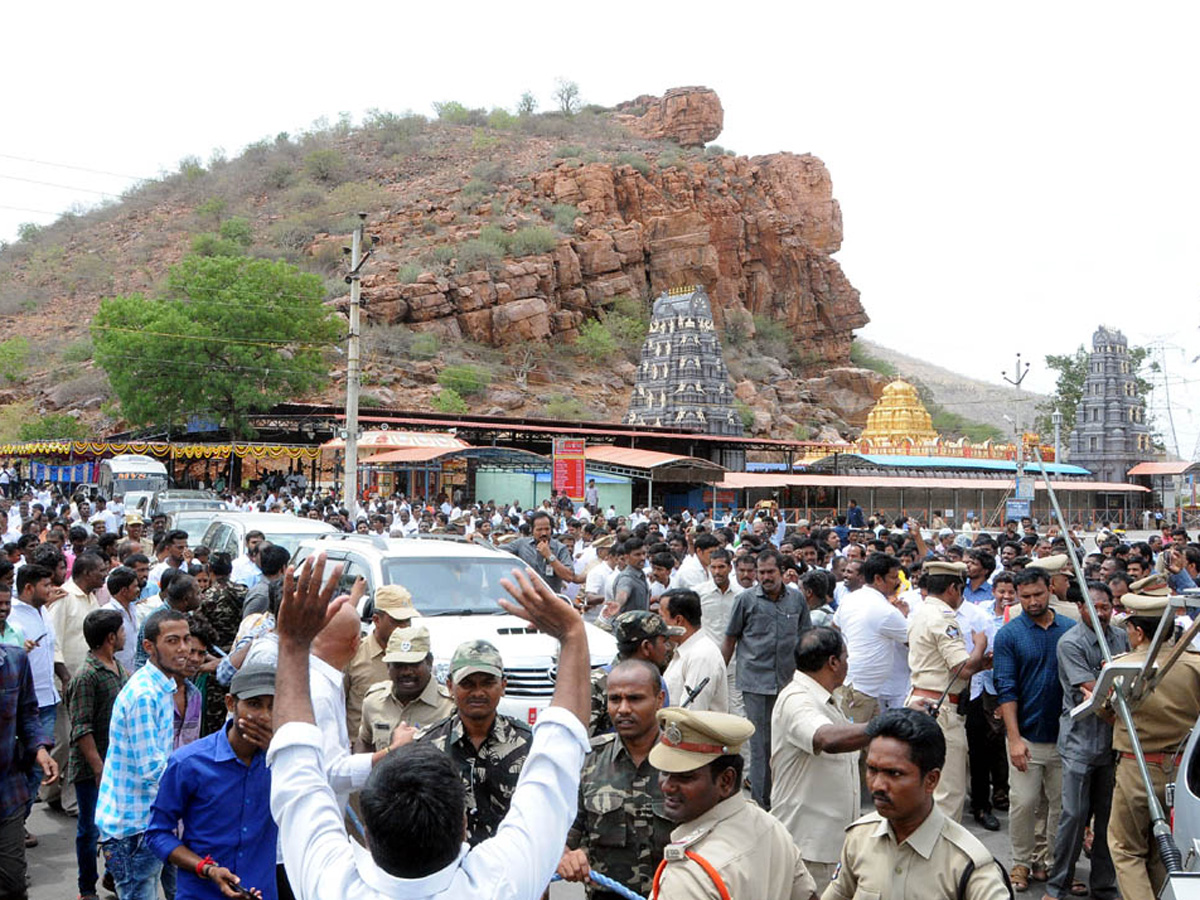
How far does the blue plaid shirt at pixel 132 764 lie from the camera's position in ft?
13.8

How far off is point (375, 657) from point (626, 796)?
2.65 metres

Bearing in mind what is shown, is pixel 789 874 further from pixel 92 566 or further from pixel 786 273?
pixel 786 273

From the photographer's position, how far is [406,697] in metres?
4.68

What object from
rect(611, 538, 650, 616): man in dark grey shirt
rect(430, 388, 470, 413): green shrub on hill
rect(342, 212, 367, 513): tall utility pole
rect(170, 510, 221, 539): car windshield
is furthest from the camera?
rect(430, 388, 470, 413): green shrub on hill

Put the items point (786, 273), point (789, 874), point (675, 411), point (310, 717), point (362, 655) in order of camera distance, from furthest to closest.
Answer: point (786, 273) → point (675, 411) → point (362, 655) → point (789, 874) → point (310, 717)

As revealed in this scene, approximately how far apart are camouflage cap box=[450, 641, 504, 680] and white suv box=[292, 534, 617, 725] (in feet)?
10.4

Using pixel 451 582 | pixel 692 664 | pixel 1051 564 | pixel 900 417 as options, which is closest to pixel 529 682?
pixel 451 582

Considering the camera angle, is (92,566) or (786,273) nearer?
(92,566)

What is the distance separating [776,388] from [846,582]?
71383 mm

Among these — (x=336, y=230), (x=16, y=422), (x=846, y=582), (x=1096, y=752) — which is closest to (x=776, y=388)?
(x=336, y=230)

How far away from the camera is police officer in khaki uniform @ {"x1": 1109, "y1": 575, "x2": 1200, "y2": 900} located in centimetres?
484

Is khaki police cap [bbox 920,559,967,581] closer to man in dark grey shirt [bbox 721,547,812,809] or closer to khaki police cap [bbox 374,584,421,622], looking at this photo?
man in dark grey shirt [bbox 721,547,812,809]

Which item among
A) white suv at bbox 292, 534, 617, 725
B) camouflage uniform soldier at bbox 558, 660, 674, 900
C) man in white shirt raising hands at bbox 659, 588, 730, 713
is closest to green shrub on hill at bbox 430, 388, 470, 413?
white suv at bbox 292, 534, 617, 725

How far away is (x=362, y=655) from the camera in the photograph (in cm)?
594
